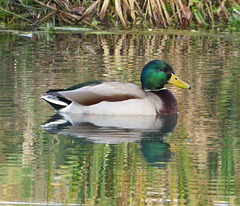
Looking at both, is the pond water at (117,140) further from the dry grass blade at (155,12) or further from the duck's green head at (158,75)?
the dry grass blade at (155,12)

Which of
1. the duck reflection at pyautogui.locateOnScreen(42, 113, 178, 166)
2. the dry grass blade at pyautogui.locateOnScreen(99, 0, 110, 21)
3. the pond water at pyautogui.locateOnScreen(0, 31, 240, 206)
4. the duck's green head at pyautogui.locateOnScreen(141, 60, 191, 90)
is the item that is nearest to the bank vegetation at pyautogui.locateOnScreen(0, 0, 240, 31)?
the dry grass blade at pyautogui.locateOnScreen(99, 0, 110, 21)

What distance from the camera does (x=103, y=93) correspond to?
24.7 ft

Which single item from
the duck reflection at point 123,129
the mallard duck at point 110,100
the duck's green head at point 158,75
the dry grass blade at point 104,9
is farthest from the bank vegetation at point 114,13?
the duck reflection at point 123,129

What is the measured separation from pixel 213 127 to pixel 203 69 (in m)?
3.56

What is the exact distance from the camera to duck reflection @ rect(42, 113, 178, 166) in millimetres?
6012

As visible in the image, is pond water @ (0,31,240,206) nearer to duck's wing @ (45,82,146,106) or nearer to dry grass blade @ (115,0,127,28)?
duck's wing @ (45,82,146,106)

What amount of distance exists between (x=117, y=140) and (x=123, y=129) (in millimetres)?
523

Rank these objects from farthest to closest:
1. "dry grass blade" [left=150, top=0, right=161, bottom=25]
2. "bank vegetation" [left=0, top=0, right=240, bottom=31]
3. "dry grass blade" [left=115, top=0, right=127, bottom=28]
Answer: "bank vegetation" [left=0, top=0, right=240, bottom=31] → "dry grass blade" [left=150, top=0, right=161, bottom=25] → "dry grass blade" [left=115, top=0, right=127, bottom=28]

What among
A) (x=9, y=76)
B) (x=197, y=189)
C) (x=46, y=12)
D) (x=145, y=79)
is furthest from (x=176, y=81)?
(x=46, y=12)

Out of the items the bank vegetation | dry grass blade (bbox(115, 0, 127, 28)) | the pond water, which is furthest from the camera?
the bank vegetation

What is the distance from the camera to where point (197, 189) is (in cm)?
455

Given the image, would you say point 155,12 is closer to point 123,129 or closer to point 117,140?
point 123,129

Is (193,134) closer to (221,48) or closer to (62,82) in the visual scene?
(62,82)

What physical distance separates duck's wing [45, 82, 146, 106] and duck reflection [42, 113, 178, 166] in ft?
0.67
